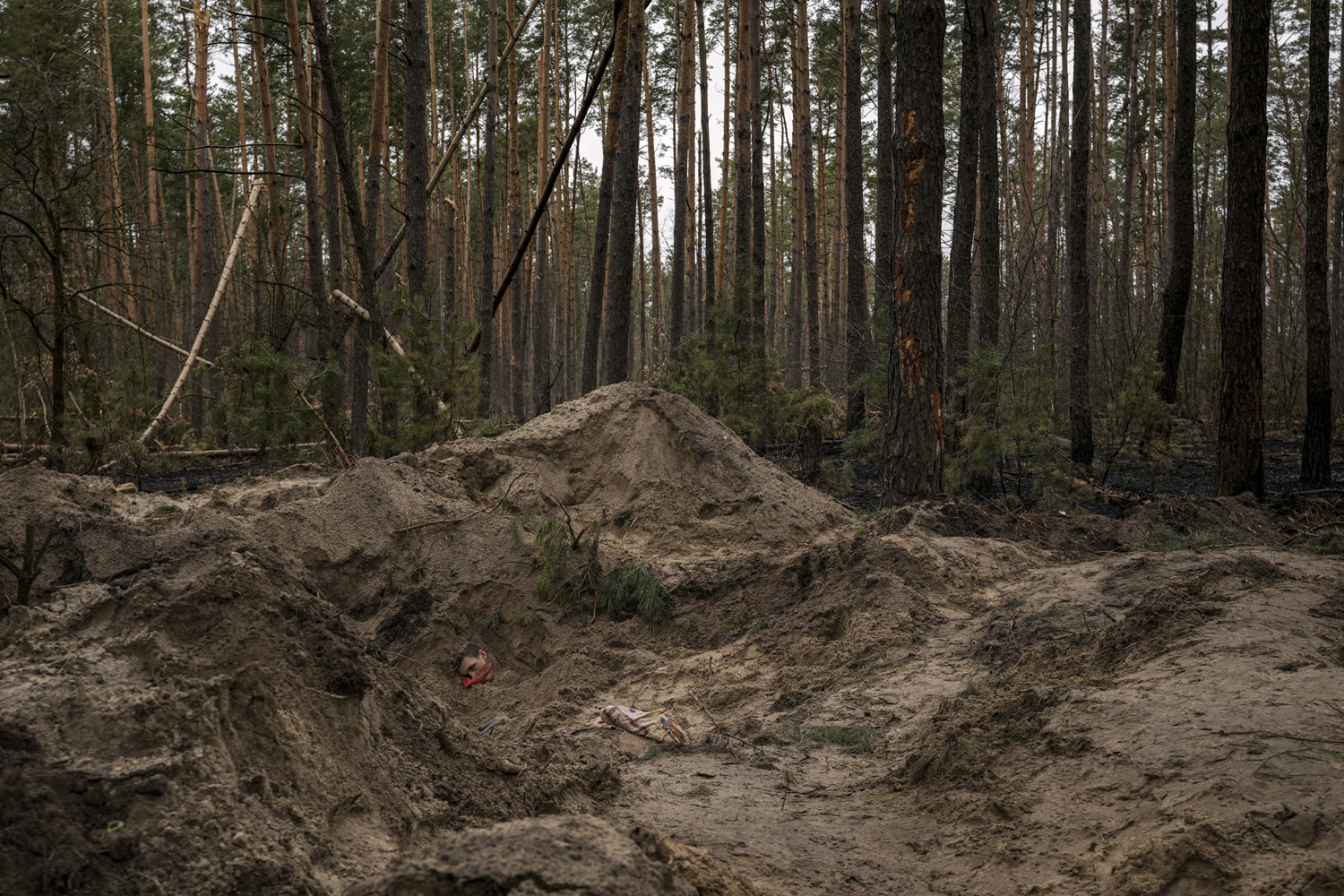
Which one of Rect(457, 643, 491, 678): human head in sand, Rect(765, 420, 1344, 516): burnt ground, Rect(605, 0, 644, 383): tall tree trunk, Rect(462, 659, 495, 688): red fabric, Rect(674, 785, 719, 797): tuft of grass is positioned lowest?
Rect(462, 659, 495, 688): red fabric

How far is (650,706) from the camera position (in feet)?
15.0

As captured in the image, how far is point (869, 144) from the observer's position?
1216 inches

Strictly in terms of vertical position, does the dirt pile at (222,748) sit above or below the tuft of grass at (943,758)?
above

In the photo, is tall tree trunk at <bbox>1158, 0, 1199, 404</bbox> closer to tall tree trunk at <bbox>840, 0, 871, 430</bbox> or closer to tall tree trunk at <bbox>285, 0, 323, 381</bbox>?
tall tree trunk at <bbox>840, 0, 871, 430</bbox>

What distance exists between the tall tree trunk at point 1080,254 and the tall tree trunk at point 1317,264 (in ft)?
7.09

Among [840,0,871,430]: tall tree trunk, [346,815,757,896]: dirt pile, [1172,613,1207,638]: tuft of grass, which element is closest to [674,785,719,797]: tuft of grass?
[346,815,757,896]: dirt pile

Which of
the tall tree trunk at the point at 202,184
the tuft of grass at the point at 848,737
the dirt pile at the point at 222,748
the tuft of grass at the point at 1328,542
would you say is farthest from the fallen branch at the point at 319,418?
the tall tree trunk at the point at 202,184

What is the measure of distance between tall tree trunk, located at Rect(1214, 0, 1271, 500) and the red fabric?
6.71 m

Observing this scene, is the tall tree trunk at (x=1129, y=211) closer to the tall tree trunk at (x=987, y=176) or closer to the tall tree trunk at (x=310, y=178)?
the tall tree trunk at (x=987, y=176)

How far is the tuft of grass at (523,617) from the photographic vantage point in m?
5.58


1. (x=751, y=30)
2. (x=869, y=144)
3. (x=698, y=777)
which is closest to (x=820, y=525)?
(x=698, y=777)

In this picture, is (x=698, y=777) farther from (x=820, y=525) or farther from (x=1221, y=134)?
(x=1221, y=134)

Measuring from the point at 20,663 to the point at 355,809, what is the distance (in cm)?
92

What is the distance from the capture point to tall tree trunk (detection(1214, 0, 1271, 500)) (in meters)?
7.49
